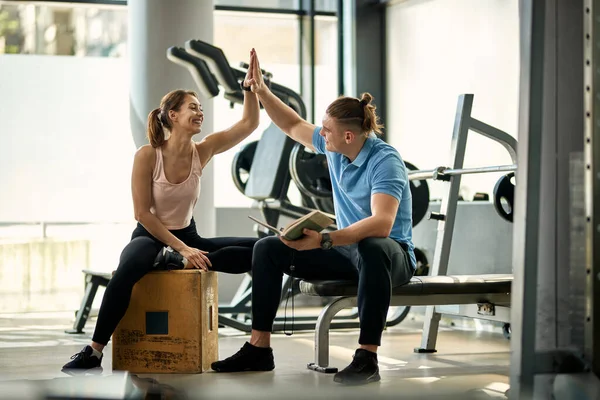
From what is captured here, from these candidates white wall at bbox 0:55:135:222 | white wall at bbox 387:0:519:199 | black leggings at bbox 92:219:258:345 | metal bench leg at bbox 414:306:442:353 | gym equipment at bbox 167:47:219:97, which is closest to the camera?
black leggings at bbox 92:219:258:345

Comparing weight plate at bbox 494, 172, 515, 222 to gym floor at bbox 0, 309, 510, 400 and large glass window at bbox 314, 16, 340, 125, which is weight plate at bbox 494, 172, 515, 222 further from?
large glass window at bbox 314, 16, 340, 125

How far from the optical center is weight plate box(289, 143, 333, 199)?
16.1 feet

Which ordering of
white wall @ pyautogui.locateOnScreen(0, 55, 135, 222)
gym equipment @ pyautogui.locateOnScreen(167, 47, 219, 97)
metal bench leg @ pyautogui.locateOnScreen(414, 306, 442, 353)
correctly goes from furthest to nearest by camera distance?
white wall @ pyautogui.locateOnScreen(0, 55, 135, 222), gym equipment @ pyautogui.locateOnScreen(167, 47, 219, 97), metal bench leg @ pyautogui.locateOnScreen(414, 306, 442, 353)

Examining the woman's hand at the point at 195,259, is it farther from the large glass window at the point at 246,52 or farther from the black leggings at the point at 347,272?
the large glass window at the point at 246,52

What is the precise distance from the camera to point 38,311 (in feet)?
21.7

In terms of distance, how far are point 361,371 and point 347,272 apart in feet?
1.41

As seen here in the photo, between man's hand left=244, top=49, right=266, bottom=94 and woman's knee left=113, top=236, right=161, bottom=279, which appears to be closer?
woman's knee left=113, top=236, right=161, bottom=279

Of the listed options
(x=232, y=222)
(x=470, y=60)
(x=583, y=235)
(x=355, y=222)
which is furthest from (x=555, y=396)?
(x=232, y=222)

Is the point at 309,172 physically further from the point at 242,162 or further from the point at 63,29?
the point at 63,29

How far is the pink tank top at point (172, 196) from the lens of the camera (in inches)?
135

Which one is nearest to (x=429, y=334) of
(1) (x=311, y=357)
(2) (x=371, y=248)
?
(1) (x=311, y=357)

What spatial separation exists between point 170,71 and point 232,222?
165cm

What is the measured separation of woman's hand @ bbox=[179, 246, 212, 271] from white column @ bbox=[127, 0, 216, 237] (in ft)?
8.18

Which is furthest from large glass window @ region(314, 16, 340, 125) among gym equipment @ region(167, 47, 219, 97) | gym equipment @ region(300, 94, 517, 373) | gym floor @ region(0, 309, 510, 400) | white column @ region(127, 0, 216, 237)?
gym equipment @ region(300, 94, 517, 373)
